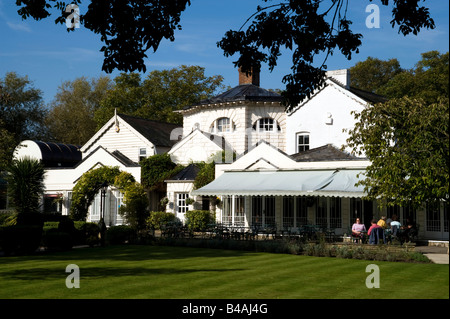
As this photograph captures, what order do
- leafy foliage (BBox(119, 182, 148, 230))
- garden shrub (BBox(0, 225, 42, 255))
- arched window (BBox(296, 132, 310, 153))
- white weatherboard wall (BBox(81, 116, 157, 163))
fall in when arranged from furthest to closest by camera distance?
white weatherboard wall (BBox(81, 116, 157, 163)) → arched window (BBox(296, 132, 310, 153)) → leafy foliage (BBox(119, 182, 148, 230)) → garden shrub (BBox(0, 225, 42, 255))

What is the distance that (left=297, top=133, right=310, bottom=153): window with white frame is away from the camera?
110 ft

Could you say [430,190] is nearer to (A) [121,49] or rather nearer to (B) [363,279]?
(B) [363,279]

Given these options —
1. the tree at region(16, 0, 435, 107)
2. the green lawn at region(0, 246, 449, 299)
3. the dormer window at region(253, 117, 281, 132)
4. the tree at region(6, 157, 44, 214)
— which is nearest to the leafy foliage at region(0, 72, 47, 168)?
the tree at region(6, 157, 44, 214)

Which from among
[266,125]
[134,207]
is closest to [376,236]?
[134,207]

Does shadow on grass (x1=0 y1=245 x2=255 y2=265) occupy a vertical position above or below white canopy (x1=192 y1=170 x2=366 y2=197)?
below

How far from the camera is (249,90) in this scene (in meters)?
38.9

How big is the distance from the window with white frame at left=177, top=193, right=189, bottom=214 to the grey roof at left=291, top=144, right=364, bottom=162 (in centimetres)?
799

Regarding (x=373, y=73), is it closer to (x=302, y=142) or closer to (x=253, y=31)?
(x=302, y=142)

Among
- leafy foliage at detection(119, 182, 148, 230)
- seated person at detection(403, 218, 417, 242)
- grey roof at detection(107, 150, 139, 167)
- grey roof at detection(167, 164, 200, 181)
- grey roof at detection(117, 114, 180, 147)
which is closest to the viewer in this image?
seated person at detection(403, 218, 417, 242)

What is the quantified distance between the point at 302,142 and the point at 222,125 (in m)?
7.04

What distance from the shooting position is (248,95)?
37.6m

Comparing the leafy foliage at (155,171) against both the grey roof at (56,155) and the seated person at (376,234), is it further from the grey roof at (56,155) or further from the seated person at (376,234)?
the seated person at (376,234)

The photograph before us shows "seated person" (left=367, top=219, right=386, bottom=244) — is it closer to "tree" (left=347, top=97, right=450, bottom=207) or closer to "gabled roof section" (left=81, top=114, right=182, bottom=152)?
"tree" (left=347, top=97, right=450, bottom=207)
